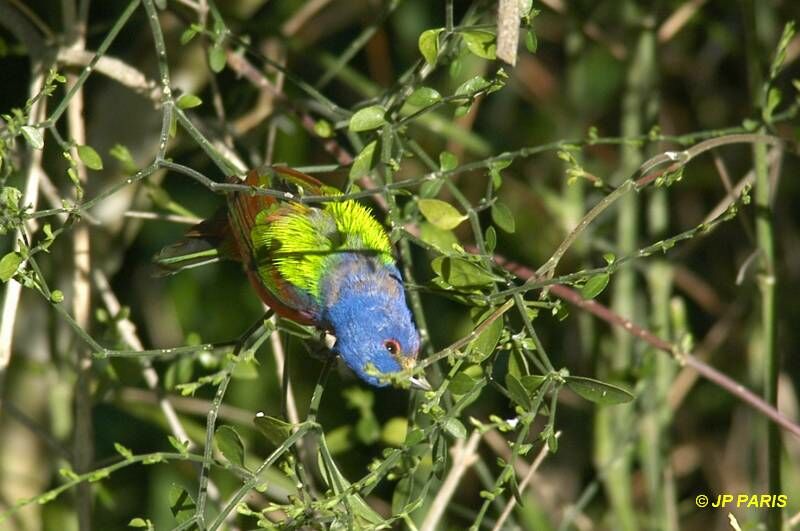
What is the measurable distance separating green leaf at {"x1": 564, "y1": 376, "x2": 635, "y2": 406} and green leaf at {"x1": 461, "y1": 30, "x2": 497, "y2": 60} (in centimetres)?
64

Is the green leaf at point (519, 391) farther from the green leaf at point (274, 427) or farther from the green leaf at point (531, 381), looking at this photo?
the green leaf at point (274, 427)

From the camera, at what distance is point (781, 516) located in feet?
8.18

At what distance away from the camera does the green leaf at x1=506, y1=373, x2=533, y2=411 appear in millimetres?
1797

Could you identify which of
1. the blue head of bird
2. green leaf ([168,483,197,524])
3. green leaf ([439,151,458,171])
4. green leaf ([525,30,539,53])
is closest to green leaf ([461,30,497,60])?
green leaf ([525,30,539,53])

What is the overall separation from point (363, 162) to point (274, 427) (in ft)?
1.74

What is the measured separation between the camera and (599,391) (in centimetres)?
184

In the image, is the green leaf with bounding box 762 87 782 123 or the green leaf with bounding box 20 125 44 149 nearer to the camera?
the green leaf with bounding box 20 125 44 149

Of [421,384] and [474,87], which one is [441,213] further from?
[421,384]

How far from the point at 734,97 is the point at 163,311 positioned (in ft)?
7.97

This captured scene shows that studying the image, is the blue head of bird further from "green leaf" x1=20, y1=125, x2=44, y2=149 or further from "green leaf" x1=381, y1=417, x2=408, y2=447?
"green leaf" x1=20, y1=125, x2=44, y2=149

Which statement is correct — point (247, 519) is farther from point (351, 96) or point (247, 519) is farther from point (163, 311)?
point (351, 96)

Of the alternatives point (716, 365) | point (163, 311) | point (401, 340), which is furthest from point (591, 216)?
point (163, 311)

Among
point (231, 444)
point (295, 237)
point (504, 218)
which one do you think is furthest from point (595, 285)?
point (295, 237)

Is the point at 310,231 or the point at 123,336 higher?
the point at 310,231
